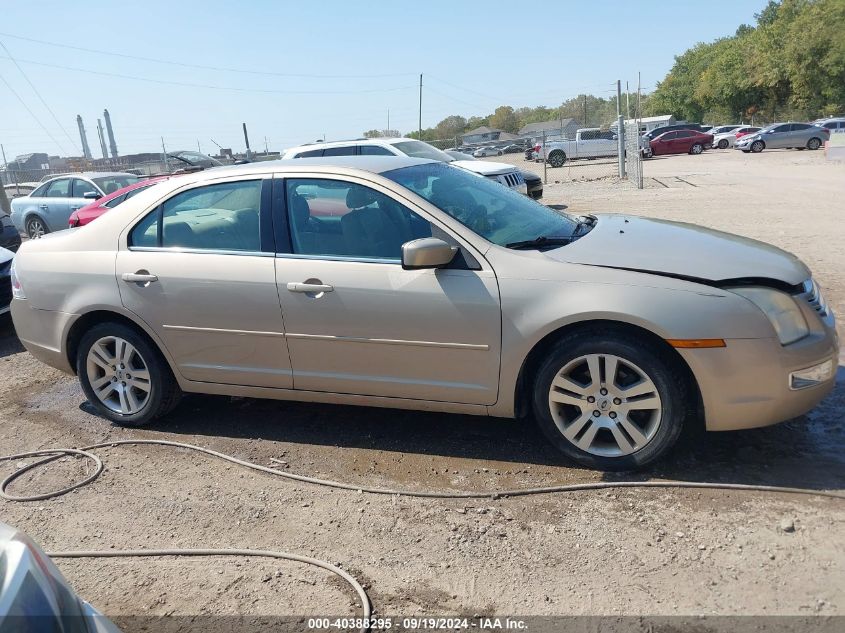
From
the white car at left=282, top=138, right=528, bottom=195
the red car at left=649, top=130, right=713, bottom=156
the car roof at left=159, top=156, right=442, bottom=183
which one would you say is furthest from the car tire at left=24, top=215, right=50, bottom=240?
the red car at left=649, top=130, right=713, bottom=156

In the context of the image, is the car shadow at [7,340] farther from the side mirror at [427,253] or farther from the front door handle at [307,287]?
the side mirror at [427,253]

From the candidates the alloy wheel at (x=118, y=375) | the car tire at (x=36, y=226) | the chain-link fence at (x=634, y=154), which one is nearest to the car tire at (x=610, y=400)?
the alloy wheel at (x=118, y=375)

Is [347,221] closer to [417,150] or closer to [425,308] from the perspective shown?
[425,308]

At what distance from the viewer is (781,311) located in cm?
344

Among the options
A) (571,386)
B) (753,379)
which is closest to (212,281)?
(571,386)

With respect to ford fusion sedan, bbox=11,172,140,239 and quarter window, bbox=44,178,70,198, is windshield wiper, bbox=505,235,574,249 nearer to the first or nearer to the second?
ford fusion sedan, bbox=11,172,140,239

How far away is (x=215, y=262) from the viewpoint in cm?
427

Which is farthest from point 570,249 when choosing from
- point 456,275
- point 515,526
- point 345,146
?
point 345,146

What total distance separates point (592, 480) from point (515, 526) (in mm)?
588

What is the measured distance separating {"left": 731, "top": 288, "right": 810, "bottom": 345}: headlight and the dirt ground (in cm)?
61

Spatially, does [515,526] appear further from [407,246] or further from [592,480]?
[407,246]

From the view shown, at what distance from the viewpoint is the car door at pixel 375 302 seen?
3.74 metres

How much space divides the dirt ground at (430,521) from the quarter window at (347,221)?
→ 121cm

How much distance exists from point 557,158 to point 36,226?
2635 cm
